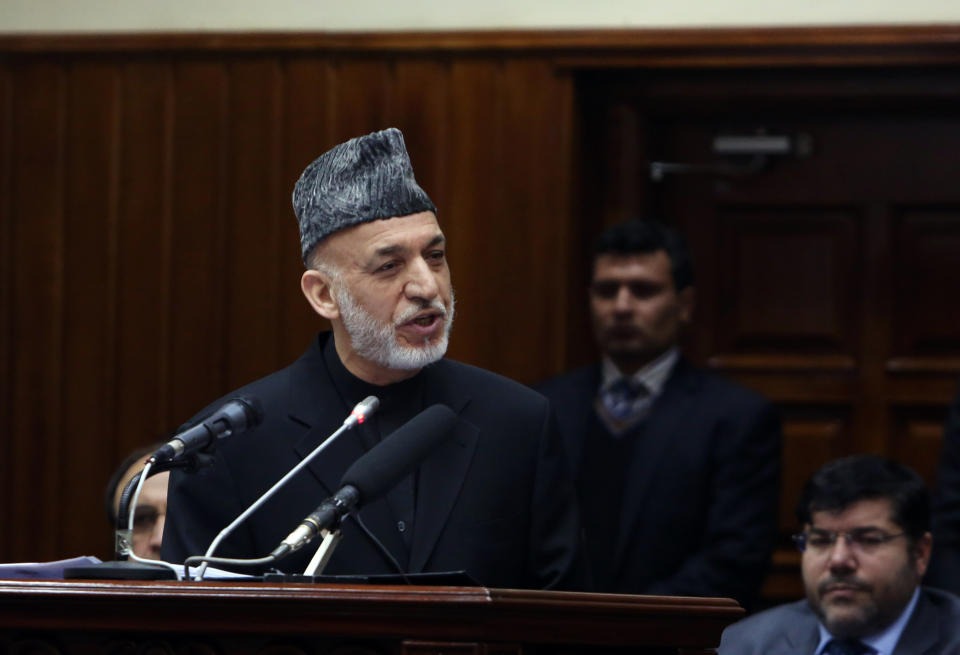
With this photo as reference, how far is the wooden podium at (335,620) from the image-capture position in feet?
5.77

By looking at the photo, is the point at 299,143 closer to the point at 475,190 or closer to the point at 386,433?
the point at 475,190

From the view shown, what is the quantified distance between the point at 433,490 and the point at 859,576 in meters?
1.29

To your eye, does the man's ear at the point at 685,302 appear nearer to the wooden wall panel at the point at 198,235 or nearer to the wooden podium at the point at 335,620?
the wooden wall panel at the point at 198,235

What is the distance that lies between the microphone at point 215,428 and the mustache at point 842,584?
5.33 ft

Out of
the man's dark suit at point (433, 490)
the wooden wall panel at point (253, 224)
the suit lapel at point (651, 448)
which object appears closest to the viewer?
the man's dark suit at point (433, 490)

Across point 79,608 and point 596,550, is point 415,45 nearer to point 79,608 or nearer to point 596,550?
point 596,550

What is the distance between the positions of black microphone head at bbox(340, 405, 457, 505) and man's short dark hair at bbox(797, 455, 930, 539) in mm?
1487

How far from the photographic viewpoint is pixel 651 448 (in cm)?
394

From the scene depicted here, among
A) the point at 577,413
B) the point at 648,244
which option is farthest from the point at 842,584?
the point at 648,244

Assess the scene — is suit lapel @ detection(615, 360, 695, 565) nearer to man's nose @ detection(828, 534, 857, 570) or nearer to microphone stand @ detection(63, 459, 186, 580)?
man's nose @ detection(828, 534, 857, 570)

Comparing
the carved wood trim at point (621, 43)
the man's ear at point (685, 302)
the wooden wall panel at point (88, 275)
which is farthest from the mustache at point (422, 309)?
the wooden wall panel at point (88, 275)

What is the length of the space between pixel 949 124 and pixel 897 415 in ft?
2.96

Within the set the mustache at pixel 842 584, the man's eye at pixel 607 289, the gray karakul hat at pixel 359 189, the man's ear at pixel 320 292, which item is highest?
the gray karakul hat at pixel 359 189

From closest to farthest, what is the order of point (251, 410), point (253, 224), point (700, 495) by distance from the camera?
point (251, 410) → point (700, 495) → point (253, 224)
